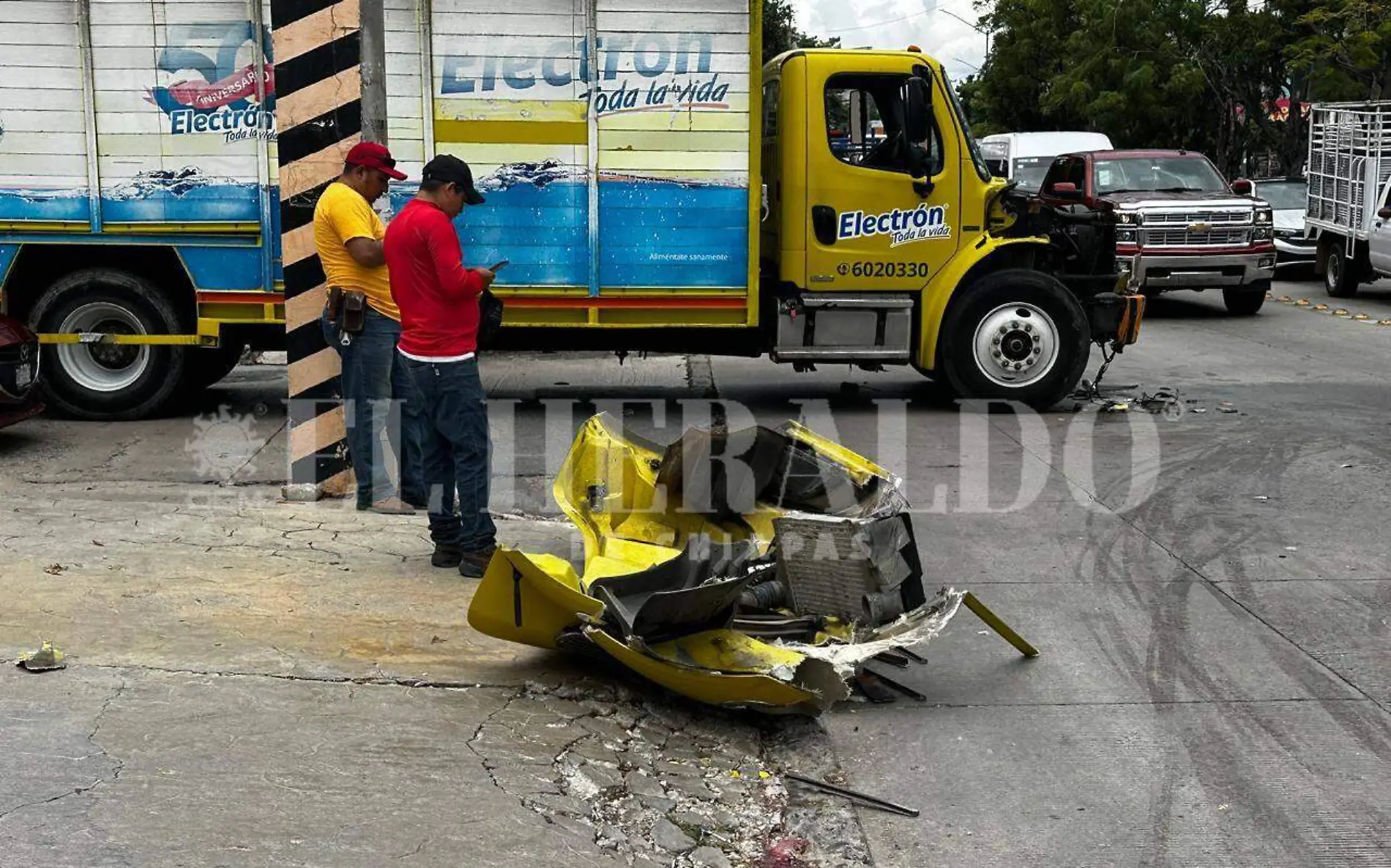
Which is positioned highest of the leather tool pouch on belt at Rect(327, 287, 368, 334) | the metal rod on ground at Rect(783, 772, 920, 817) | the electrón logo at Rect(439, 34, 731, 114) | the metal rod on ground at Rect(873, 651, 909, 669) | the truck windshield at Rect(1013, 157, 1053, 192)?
the electrón logo at Rect(439, 34, 731, 114)

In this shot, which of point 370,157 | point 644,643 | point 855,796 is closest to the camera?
point 855,796

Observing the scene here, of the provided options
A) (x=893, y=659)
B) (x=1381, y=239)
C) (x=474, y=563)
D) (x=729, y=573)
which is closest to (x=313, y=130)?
(x=474, y=563)

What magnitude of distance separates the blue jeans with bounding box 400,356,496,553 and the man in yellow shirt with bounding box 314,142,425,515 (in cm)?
62

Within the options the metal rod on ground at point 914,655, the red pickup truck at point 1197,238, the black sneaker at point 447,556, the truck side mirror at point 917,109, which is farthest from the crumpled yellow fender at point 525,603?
the red pickup truck at point 1197,238

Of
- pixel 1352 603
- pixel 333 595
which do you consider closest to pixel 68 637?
pixel 333 595

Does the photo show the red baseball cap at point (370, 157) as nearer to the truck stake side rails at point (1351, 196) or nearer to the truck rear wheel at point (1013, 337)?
the truck rear wheel at point (1013, 337)

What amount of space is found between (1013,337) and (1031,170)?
13.5 m

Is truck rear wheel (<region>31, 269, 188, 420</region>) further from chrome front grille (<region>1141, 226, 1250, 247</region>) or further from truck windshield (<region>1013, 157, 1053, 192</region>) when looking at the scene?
truck windshield (<region>1013, 157, 1053, 192</region>)

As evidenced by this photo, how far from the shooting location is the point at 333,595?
6.53 meters

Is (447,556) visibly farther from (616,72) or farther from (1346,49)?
(1346,49)

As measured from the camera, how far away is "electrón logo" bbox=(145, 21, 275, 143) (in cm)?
1104

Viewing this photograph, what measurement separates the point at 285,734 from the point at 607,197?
707 centimetres

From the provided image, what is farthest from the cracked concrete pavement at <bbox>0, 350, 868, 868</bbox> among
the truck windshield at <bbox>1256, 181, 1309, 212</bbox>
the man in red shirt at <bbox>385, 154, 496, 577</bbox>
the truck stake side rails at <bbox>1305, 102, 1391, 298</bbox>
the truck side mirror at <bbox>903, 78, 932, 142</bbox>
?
the truck windshield at <bbox>1256, 181, 1309, 212</bbox>

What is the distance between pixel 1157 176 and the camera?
1948cm
